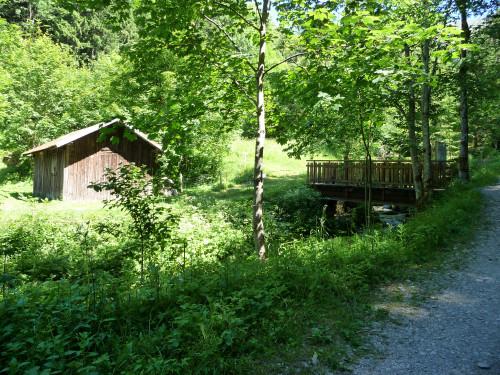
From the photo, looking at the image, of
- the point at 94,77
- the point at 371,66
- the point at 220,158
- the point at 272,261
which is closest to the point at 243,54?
the point at 371,66

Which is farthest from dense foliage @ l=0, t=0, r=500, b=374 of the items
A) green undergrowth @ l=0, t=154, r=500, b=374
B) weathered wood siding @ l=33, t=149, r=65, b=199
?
weathered wood siding @ l=33, t=149, r=65, b=199

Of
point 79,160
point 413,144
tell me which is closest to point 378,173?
point 413,144

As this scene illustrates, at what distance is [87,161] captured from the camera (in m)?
22.5

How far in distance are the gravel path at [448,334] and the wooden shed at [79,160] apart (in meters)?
18.5

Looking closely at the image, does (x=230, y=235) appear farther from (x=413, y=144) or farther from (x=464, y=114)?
(x=464, y=114)

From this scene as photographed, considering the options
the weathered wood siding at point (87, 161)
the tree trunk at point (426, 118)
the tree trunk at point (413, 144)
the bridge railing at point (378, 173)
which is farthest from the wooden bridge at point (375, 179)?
the weathered wood siding at point (87, 161)

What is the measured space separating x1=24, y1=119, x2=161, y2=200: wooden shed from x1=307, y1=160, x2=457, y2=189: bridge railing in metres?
9.71

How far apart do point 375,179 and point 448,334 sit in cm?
1393

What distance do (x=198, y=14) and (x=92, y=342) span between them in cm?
478

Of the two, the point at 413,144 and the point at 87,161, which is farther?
the point at 87,161

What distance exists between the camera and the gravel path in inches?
135

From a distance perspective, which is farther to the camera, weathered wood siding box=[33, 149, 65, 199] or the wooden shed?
weathered wood siding box=[33, 149, 65, 199]

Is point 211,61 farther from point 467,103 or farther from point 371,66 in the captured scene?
point 467,103

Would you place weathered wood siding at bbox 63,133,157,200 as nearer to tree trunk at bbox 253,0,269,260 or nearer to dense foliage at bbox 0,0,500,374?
dense foliage at bbox 0,0,500,374
